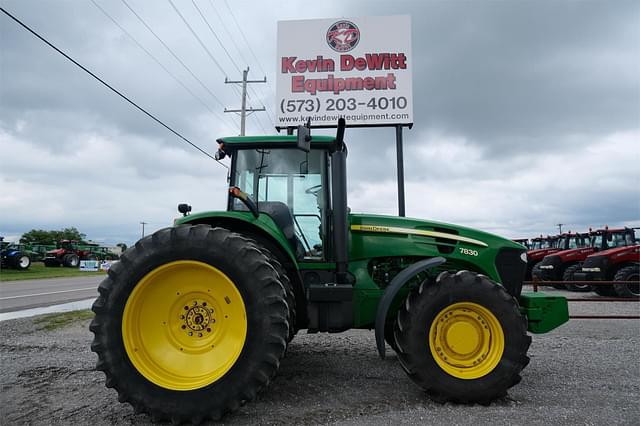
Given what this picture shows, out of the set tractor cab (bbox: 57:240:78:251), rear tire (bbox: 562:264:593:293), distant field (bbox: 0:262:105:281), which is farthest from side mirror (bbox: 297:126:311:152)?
tractor cab (bbox: 57:240:78:251)

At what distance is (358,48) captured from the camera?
10.2 meters

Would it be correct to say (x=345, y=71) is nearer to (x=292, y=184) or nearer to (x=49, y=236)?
(x=292, y=184)

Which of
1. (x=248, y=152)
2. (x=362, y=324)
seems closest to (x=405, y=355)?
(x=362, y=324)

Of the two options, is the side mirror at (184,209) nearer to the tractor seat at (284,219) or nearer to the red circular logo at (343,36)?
the tractor seat at (284,219)

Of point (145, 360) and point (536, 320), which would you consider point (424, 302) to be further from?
point (145, 360)

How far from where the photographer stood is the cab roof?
3777 mm

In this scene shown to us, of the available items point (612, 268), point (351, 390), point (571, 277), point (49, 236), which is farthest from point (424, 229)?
point (49, 236)

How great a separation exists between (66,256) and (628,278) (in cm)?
3269

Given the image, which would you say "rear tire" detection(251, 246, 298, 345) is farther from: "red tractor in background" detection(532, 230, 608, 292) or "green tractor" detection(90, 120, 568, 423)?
"red tractor in background" detection(532, 230, 608, 292)

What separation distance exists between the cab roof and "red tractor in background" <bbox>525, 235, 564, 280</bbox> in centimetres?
1416

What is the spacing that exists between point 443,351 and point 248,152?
2382mm

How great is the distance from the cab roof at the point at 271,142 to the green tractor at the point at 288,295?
0.01 meters

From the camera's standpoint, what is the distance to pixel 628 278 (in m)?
11.1

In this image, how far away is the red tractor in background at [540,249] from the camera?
1636cm
